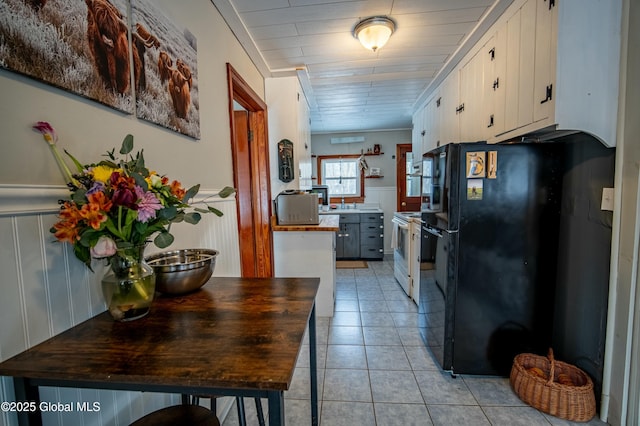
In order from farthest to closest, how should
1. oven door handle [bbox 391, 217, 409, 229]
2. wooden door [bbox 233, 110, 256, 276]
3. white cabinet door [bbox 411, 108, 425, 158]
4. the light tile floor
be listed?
white cabinet door [bbox 411, 108, 425, 158] < oven door handle [bbox 391, 217, 409, 229] < wooden door [bbox 233, 110, 256, 276] < the light tile floor

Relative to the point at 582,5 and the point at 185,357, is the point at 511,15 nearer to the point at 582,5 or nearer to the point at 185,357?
the point at 582,5

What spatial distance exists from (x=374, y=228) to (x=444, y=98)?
2486 millimetres

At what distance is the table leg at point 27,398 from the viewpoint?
61 centimetres

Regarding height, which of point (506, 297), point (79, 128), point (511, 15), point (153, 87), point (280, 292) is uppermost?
point (511, 15)

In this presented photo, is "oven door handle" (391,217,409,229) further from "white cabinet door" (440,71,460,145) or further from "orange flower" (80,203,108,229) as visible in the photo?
"orange flower" (80,203,108,229)

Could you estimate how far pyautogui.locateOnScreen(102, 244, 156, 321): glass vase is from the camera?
0.77 meters

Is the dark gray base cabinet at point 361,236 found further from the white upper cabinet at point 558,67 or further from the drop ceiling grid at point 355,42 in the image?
the white upper cabinet at point 558,67

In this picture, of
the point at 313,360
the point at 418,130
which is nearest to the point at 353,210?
the point at 418,130

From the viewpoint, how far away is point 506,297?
1.77m

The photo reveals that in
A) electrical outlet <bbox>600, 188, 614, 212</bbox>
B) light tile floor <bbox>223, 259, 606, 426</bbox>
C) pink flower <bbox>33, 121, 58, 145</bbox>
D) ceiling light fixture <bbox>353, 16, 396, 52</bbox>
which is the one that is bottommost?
light tile floor <bbox>223, 259, 606, 426</bbox>

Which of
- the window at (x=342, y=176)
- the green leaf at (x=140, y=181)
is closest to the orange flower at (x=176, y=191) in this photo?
the green leaf at (x=140, y=181)

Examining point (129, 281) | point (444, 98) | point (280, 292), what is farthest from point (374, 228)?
point (129, 281)

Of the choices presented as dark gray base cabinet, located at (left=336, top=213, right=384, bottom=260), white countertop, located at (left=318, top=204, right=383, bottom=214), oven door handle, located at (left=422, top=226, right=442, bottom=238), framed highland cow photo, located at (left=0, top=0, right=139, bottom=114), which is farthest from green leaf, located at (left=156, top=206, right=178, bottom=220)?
dark gray base cabinet, located at (left=336, top=213, right=384, bottom=260)

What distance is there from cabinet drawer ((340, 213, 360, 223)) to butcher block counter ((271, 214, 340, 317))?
7.27 feet
